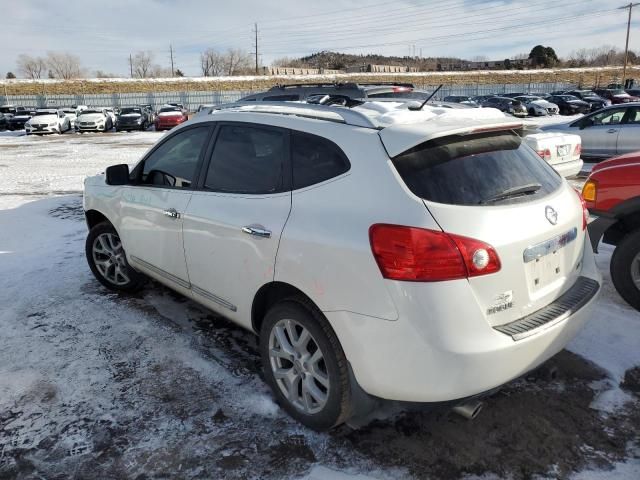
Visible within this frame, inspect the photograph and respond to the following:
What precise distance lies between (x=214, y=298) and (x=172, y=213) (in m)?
0.72

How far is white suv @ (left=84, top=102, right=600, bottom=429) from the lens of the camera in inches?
87.4

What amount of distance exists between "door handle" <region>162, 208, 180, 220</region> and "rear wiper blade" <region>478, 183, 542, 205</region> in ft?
7.03

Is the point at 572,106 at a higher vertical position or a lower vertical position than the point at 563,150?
higher

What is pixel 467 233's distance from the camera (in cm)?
224

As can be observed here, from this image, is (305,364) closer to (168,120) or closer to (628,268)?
(628,268)

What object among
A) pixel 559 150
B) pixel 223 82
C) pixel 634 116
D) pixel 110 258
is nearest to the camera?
pixel 110 258

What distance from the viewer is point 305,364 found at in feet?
8.99

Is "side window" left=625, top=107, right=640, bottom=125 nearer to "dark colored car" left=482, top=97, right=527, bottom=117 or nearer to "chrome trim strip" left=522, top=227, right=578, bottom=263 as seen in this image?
"chrome trim strip" left=522, top=227, right=578, bottom=263

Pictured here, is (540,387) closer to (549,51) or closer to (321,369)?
(321,369)

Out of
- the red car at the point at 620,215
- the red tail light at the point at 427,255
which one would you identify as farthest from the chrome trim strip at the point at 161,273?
the red car at the point at 620,215

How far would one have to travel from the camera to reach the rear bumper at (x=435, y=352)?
7.17 feet

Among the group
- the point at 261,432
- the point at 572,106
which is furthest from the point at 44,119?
the point at 572,106

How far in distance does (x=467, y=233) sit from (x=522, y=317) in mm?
575

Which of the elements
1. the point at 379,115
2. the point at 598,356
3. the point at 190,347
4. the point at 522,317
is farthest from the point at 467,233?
the point at 190,347
